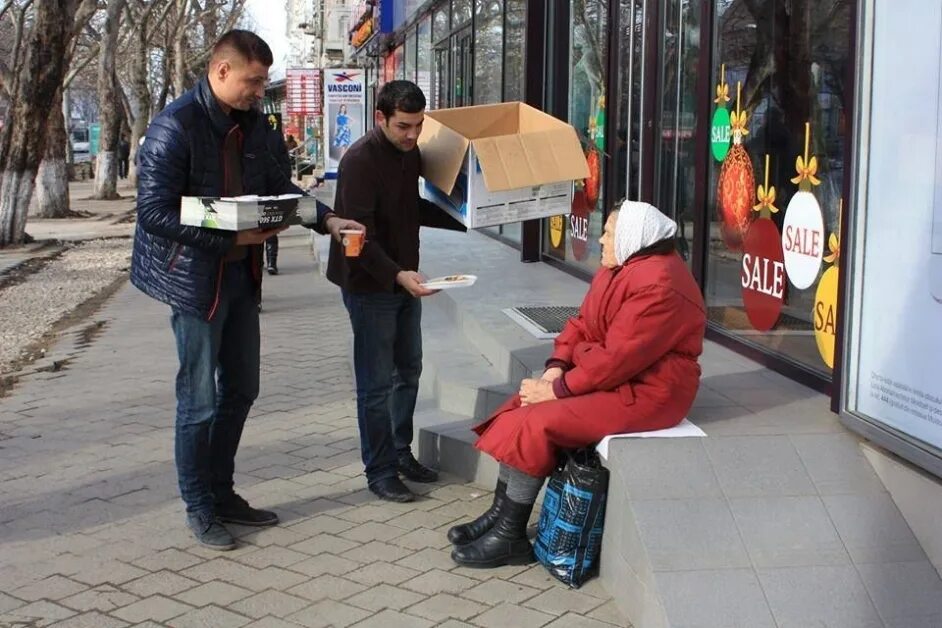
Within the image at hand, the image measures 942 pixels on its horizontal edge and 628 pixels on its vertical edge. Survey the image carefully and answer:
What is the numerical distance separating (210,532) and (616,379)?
5.61ft

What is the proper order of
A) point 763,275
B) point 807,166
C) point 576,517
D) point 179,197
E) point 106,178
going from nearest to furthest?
point 576,517 → point 179,197 → point 807,166 → point 763,275 → point 106,178

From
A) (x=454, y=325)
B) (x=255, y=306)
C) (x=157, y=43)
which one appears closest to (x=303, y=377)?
(x=454, y=325)

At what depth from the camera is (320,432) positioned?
20.5 feet

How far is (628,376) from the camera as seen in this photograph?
403cm

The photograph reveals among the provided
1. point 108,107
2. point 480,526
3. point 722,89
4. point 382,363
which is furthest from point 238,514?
point 108,107

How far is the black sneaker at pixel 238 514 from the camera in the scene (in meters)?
4.67

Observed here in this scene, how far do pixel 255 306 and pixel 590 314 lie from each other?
1.34 meters

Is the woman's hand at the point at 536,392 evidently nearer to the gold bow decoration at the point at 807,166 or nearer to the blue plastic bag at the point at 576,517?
the blue plastic bag at the point at 576,517

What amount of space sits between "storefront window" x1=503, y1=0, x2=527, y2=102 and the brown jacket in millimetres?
5621

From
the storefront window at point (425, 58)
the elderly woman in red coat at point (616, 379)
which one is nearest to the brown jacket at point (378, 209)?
the elderly woman in red coat at point (616, 379)

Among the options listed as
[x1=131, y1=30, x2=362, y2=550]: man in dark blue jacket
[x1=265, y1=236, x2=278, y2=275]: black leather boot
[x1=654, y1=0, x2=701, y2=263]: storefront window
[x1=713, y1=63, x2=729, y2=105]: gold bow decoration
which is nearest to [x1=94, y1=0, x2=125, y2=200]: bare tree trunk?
[x1=265, y1=236, x2=278, y2=275]: black leather boot

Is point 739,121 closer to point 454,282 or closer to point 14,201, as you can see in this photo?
point 454,282

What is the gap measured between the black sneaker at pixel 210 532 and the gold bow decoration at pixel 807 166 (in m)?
3.15

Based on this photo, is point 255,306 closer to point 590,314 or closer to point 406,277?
point 406,277
